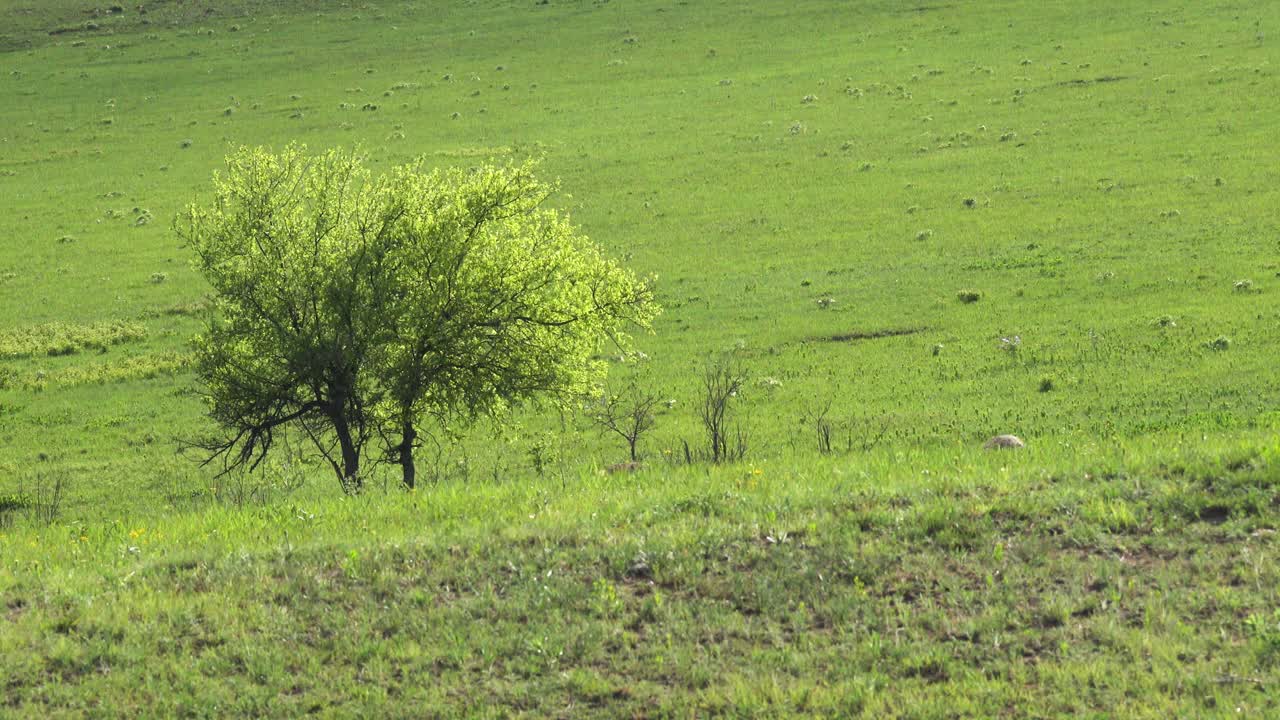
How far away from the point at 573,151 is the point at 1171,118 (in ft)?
99.3

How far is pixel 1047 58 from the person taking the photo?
252ft

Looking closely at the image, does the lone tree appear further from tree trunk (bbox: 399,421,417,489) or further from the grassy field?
the grassy field

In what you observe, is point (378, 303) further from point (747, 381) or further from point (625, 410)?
point (747, 381)

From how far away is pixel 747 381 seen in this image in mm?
35188

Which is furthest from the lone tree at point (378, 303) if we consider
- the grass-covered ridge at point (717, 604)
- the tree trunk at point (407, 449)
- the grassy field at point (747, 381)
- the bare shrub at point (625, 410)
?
the grass-covered ridge at point (717, 604)

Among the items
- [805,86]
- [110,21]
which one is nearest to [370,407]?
[805,86]

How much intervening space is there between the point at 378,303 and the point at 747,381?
1441 centimetres

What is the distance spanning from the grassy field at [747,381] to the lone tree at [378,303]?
5.97ft

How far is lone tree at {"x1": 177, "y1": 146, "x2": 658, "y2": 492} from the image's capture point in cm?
2331

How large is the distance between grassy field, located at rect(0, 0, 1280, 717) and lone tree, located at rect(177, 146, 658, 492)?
5.97 ft

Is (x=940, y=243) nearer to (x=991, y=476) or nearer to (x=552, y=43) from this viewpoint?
(x=991, y=476)

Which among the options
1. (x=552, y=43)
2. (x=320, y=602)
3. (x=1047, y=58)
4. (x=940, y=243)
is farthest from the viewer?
(x=552, y=43)

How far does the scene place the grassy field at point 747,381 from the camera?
30.2ft

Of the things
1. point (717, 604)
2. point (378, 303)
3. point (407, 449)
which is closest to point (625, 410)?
point (407, 449)
